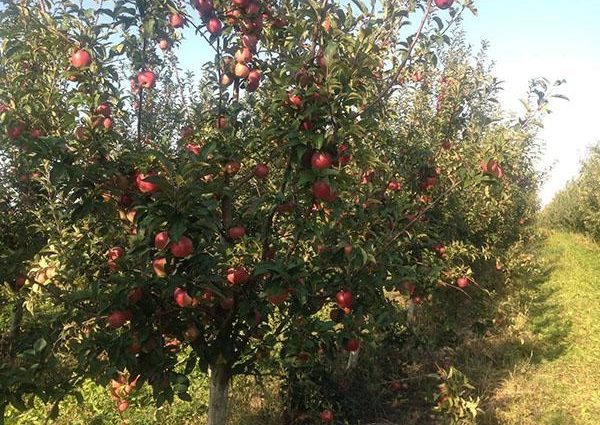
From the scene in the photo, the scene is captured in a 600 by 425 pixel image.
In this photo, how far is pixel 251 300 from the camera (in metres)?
3.06

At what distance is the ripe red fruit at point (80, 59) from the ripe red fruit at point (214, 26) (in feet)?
2.82

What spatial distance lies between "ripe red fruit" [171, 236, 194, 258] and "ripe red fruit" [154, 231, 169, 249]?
4cm

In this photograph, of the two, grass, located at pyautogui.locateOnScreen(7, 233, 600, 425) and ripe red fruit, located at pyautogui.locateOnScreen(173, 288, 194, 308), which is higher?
ripe red fruit, located at pyautogui.locateOnScreen(173, 288, 194, 308)

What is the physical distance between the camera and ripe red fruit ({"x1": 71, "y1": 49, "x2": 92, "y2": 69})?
9.47 ft

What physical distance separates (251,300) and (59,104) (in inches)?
75.7

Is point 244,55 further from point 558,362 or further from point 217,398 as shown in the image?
point 558,362

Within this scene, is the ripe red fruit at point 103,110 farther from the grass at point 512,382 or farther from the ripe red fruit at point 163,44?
the grass at point 512,382

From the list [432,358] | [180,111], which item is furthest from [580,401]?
[180,111]

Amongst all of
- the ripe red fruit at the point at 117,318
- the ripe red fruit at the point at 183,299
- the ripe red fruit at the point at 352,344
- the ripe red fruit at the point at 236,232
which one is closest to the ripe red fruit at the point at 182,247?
the ripe red fruit at the point at 183,299

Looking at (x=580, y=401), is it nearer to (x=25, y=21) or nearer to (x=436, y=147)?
(x=436, y=147)

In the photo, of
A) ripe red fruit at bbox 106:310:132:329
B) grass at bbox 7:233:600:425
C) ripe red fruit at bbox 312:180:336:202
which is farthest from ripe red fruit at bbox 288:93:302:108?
grass at bbox 7:233:600:425

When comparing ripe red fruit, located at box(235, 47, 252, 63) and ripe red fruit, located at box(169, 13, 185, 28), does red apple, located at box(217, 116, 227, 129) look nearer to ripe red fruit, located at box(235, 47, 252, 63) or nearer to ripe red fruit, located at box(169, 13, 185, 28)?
ripe red fruit, located at box(235, 47, 252, 63)

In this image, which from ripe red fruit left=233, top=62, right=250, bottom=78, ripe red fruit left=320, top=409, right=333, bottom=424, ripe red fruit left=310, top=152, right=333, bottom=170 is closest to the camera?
ripe red fruit left=310, top=152, right=333, bottom=170

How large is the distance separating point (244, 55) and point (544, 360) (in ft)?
26.7
